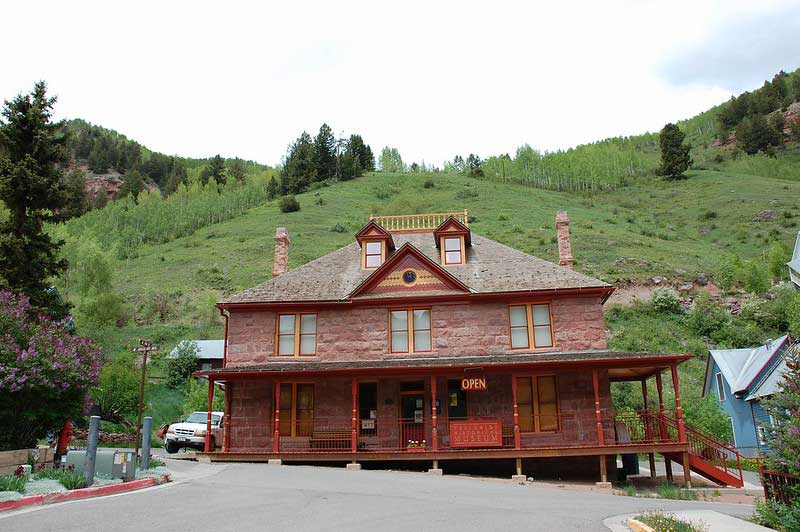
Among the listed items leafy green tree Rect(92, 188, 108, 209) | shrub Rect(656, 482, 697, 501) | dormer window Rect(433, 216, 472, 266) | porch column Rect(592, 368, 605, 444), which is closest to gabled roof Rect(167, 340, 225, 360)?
dormer window Rect(433, 216, 472, 266)

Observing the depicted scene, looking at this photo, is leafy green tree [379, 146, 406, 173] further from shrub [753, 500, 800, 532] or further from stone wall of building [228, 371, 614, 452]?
shrub [753, 500, 800, 532]

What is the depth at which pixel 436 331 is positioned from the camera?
2375 cm

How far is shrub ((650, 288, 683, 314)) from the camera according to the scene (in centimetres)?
5397

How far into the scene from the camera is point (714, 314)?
2004 inches

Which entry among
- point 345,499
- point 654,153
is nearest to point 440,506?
point 345,499

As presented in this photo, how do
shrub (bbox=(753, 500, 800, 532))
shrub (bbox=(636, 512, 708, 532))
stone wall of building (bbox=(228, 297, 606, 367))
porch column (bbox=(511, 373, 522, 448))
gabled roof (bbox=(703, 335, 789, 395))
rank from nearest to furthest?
1. shrub (bbox=(636, 512, 708, 532))
2. shrub (bbox=(753, 500, 800, 532))
3. porch column (bbox=(511, 373, 522, 448))
4. stone wall of building (bbox=(228, 297, 606, 367))
5. gabled roof (bbox=(703, 335, 789, 395))

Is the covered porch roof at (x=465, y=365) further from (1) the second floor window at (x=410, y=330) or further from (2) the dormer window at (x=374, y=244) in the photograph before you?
(2) the dormer window at (x=374, y=244)

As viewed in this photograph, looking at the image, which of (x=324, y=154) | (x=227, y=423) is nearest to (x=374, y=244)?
(x=227, y=423)

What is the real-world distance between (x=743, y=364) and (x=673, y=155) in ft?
290

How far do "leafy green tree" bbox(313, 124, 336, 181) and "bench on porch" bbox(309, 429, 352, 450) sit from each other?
97328 millimetres

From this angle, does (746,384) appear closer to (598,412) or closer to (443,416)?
(598,412)

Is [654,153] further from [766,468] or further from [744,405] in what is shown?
[766,468]

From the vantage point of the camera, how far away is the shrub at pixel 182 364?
43.5 metres

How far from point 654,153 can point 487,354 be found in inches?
6436
